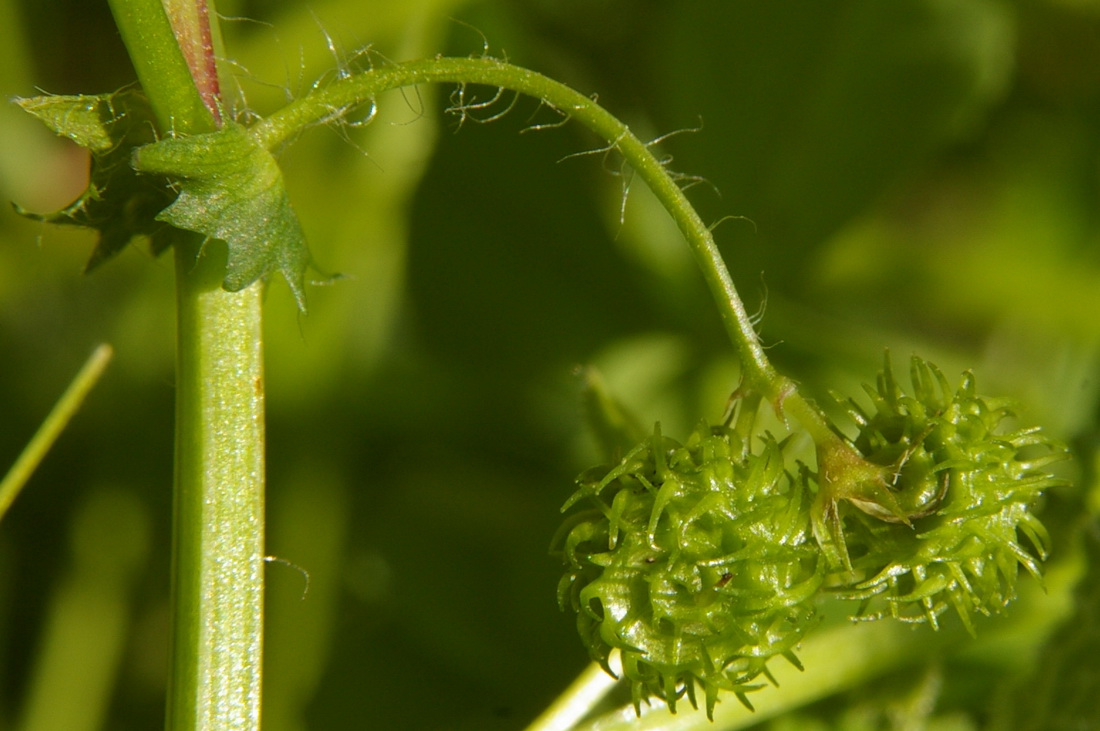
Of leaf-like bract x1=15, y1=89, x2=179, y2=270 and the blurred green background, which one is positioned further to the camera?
the blurred green background

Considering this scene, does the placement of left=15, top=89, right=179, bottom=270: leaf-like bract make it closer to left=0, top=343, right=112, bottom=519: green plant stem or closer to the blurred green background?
left=0, top=343, right=112, bottom=519: green plant stem

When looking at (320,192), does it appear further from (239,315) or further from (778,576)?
(778,576)

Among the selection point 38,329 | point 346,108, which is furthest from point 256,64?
point 346,108

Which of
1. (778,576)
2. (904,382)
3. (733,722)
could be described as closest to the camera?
(778,576)

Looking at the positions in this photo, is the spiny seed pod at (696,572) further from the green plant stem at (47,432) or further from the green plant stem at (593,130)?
the green plant stem at (47,432)

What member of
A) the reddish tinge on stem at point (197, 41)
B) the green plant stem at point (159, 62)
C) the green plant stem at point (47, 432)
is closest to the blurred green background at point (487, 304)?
the green plant stem at point (47, 432)

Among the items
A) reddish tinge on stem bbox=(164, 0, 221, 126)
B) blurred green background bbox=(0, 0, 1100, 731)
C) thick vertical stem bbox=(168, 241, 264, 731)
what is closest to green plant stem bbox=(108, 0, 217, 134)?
reddish tinge on stem bbox=(164, 0, 221, 126)

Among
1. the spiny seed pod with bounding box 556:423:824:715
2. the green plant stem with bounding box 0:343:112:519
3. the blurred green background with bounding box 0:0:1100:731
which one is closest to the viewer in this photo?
the spiny seed pod with bounding box 556:423:824:715

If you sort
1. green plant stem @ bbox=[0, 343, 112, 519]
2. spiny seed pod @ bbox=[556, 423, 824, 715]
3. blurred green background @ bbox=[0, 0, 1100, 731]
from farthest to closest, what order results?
blurred green background @ bbox=[0, 0, 1100, 731] → green plant stem @ bbox=[0, 343, 112, 519] → spiny seed pod @ bbox=[556, 423, 824, 715]
